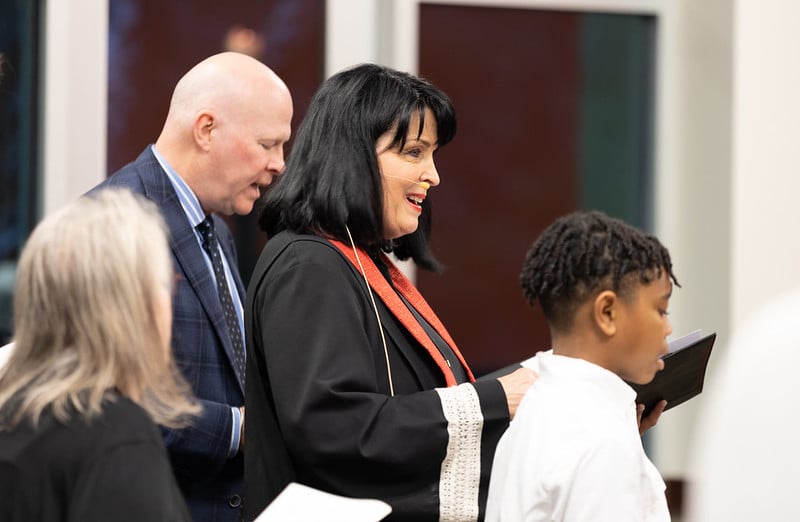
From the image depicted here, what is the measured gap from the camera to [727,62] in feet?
13.4

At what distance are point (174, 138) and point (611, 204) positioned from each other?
7.16 feet

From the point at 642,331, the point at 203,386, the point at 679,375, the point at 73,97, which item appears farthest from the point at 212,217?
the point at 73,97

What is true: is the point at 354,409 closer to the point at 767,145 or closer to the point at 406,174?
the point at 406,174

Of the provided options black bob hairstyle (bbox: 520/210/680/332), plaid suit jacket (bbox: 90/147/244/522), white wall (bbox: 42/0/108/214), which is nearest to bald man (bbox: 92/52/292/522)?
plaid suit jacket (bbox: 90/147/244/522)

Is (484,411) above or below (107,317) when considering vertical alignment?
below

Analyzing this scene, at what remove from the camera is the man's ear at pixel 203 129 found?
2.59 meters

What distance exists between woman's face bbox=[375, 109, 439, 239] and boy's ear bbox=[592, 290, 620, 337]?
495 mm

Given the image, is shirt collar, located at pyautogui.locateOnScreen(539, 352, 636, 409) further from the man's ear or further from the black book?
the man's ear

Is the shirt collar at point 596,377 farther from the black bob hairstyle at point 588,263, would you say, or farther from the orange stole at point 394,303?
the orange stole at point 394,303

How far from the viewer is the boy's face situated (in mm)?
1696

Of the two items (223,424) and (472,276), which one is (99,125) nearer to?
(472,276)

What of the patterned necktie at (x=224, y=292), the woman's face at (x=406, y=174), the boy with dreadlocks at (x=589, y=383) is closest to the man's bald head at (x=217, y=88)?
the patterned necktie at (x=224, y=292)

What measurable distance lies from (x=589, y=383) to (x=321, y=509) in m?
0.40

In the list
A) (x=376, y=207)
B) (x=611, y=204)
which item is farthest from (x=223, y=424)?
(x=611, y=204)
